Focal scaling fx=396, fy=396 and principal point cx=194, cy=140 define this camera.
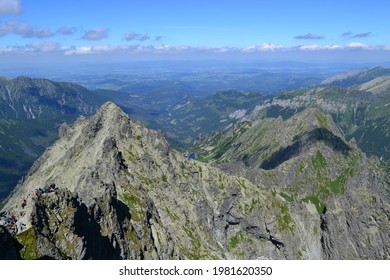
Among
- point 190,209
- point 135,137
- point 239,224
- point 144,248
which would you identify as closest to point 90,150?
point 135,137

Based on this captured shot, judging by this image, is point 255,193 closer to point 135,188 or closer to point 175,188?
point 175,188

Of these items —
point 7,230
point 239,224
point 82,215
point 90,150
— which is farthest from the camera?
point 239,224

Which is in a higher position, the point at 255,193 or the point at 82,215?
the point at 82,215

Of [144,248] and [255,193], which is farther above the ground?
[144,248]

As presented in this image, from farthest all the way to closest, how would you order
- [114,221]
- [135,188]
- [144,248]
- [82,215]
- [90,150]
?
[90,150], [135,188], [144,248], [114,221], [82,215]

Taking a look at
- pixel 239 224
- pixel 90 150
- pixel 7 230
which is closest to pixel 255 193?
pixel 239 224

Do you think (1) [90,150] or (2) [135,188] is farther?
(1) [90,150]

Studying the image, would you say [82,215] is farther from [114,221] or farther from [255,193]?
[255,193]

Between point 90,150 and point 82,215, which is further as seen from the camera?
point 90,150

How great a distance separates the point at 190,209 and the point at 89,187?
179 ft
